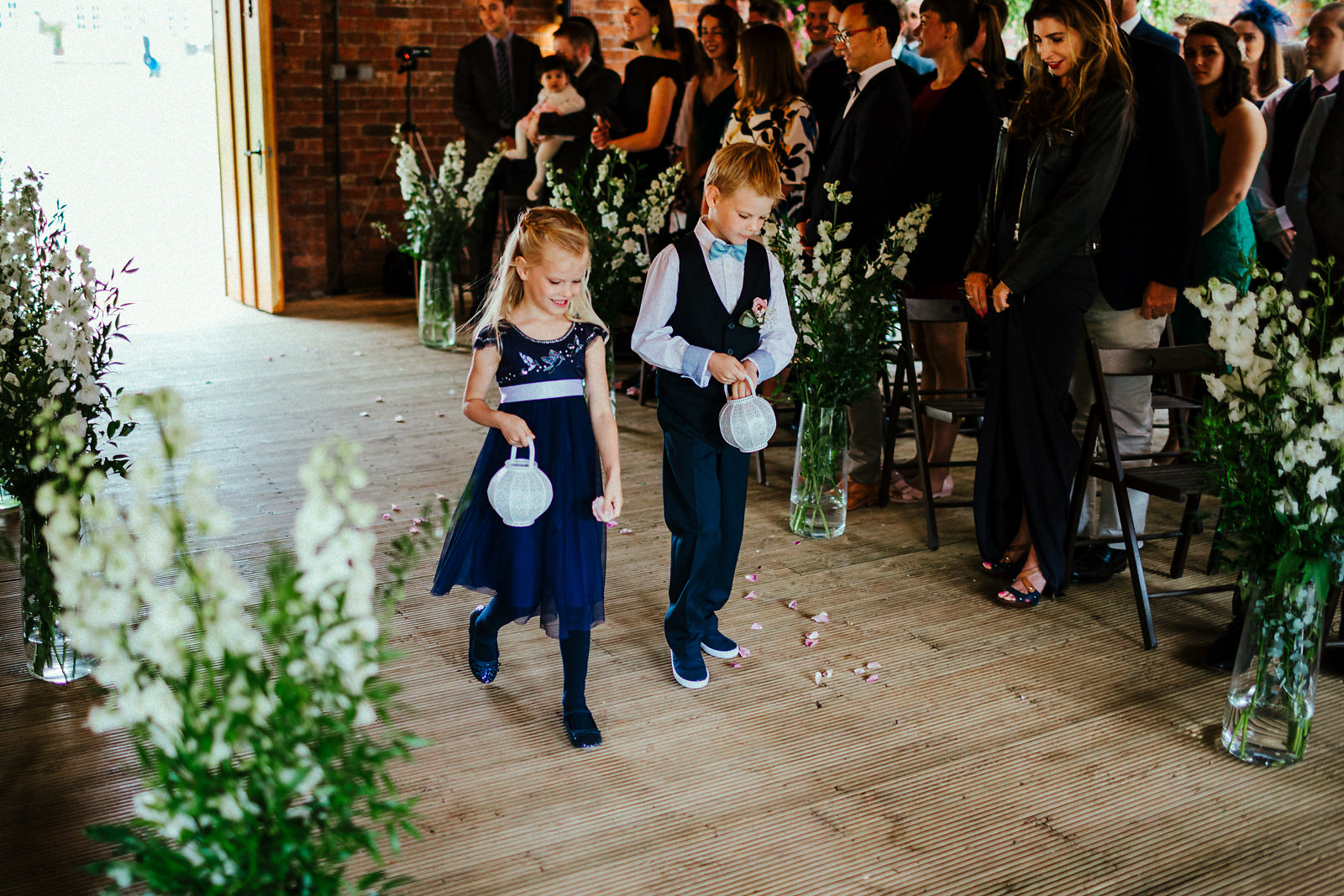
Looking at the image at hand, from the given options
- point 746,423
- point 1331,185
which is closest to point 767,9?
point 1331,185

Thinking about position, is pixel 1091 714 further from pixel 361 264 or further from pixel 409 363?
pixel 361 264

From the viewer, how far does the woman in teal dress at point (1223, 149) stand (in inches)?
172

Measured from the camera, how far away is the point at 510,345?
8.55ft

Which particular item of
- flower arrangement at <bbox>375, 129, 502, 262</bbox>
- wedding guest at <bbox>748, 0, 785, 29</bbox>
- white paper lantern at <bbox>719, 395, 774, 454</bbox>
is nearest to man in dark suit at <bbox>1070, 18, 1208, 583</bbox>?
white paper lantern at <bbox>719, 395, 774, 454</bbox>

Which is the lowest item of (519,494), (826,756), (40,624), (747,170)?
(826,756)

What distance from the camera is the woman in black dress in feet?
10.6

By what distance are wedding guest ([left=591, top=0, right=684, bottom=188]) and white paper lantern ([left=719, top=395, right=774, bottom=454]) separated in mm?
3667

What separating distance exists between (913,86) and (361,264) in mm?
5085

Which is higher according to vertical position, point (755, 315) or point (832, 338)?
point (755, 315)

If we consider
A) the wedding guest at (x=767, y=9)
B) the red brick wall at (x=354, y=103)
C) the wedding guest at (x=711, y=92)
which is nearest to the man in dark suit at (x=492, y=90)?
the red brick wall at (x=354, y=103)

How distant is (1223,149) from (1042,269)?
1581 mm

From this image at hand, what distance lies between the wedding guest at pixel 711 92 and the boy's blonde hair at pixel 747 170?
278 centimetres

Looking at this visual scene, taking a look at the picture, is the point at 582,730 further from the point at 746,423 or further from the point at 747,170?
the point at 747,170

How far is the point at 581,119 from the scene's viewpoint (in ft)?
22.0
